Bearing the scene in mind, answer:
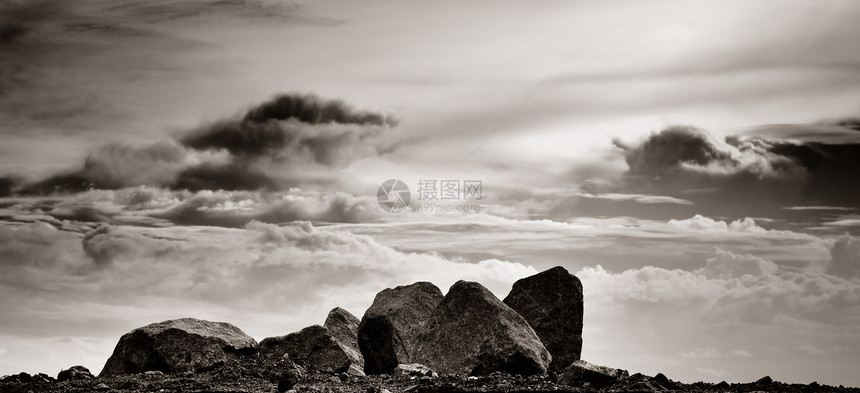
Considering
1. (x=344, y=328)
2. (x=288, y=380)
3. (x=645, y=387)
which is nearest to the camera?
(x=645, y=387)

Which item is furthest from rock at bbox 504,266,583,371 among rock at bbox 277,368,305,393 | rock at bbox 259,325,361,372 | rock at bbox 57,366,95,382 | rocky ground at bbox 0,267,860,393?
rock at bbox 57,366,95,382

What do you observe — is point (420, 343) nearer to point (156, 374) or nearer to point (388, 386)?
point (388, 386)

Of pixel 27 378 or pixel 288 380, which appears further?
pixel 27 378

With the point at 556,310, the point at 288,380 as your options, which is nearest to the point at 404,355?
the point at 556,310

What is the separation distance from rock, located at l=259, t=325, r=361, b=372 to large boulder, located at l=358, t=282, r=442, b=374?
572mm

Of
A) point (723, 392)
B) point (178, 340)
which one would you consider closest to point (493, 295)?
point (723, 392)

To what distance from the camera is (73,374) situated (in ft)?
59.5

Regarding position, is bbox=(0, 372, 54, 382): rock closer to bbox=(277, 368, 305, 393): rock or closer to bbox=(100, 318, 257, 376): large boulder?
bbox=(100, 318, 257, 376): large boulder

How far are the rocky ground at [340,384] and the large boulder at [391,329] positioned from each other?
2.13 metres

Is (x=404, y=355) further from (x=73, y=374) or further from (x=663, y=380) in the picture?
(x=73, y=374)

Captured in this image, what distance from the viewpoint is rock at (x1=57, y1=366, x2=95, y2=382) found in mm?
17875

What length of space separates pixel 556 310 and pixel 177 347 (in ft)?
28.2

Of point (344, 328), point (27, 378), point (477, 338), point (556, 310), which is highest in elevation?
point (556, 310)

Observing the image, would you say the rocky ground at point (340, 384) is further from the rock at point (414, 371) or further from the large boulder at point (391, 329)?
the large boulder at point (391, 329)
